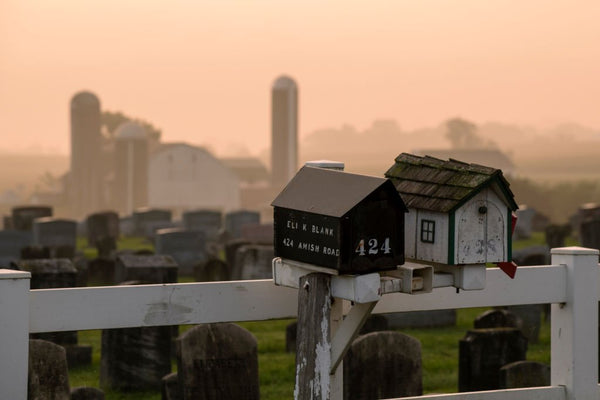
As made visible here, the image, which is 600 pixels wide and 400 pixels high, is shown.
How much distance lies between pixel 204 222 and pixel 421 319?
2003 centimetres

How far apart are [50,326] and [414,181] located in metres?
1.99

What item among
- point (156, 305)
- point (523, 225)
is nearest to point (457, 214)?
point (156, 305)

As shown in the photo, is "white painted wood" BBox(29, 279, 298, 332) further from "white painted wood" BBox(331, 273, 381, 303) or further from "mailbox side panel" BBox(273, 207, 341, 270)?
"white painted wood" BBox(331, 273, 381, 303)

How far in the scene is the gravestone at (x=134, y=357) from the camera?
9.88m

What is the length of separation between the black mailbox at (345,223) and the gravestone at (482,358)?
444 centimetres

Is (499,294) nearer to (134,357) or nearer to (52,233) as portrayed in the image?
(134,357)

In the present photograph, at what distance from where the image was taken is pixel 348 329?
5199 mm

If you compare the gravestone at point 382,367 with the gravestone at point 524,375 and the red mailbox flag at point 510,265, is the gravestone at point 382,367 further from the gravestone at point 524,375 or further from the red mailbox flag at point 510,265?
the red mailbox flag at point 510,265

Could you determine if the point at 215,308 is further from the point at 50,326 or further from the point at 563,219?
the point at 563,219

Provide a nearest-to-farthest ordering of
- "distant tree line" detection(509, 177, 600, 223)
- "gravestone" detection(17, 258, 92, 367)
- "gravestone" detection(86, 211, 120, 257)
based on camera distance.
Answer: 1. "gravestone" detection(17, 258, 92, 367)
2. "gravestone" detection(86, 211, 120, 257)
3. "distant tree line" detection(509, 177, 600, 223)

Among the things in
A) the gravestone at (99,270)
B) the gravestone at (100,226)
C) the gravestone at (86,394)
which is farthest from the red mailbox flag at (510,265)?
the gravestone at (100,226)

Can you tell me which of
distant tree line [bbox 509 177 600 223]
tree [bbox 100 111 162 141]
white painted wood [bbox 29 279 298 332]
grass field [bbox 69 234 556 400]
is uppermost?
tree [bbox 100 111 162 141]

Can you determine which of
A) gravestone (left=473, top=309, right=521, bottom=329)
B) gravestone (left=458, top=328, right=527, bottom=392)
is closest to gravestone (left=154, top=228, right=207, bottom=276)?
gravestone (left=473, top=309, right=521, bottom=329)

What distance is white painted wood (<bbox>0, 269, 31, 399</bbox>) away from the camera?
5.24 m
